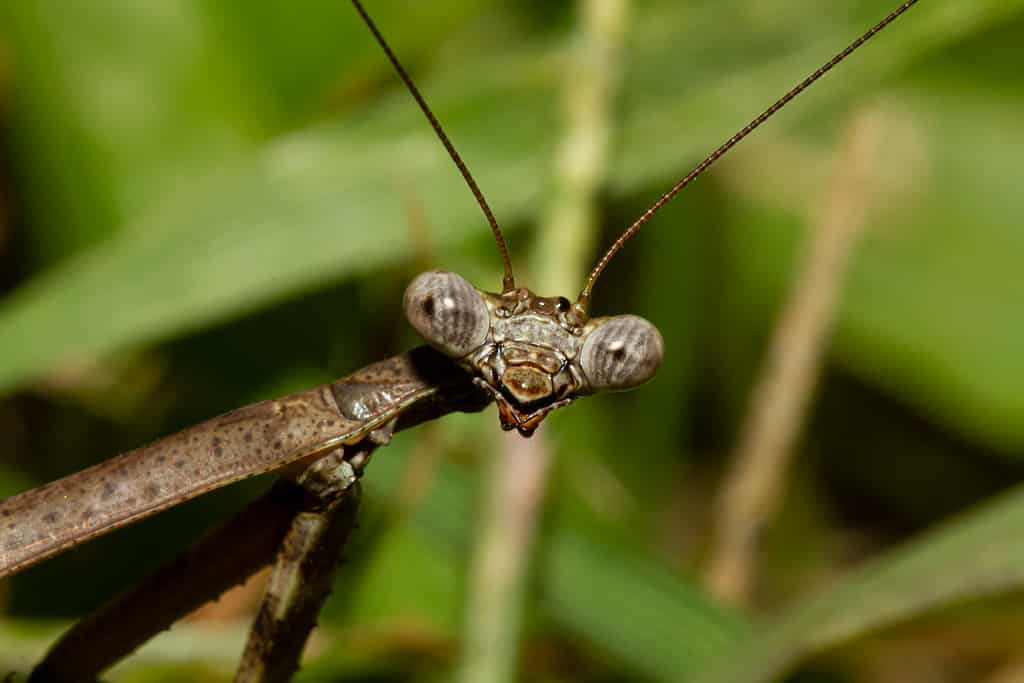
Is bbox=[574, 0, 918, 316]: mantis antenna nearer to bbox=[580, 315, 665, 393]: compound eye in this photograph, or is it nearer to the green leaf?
bbox=[580, 315, 665, 393]: compound eye

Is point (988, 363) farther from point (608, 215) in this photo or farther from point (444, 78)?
point (444, 78)

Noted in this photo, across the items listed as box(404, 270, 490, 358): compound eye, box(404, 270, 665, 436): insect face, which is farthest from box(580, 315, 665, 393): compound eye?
box(404, 270, 490, 358): compound eye

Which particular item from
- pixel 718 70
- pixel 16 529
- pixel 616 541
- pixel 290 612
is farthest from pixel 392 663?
pixel 718 70

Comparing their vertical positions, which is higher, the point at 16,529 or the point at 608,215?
the point at 608,215

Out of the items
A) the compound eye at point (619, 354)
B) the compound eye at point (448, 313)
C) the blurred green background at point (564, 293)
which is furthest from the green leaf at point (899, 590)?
the compound eye at point (448, 313)

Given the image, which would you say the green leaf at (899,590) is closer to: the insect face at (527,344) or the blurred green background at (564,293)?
the blurred green background at (564,293)

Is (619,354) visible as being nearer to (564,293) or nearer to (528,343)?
(528,343)

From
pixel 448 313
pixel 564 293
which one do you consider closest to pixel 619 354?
pixel 448 313
